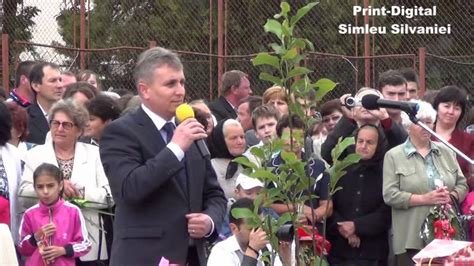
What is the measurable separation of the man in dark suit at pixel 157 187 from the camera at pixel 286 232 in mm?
1058

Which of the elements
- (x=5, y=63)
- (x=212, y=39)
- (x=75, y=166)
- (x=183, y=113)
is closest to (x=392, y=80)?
(x=75, y=166)

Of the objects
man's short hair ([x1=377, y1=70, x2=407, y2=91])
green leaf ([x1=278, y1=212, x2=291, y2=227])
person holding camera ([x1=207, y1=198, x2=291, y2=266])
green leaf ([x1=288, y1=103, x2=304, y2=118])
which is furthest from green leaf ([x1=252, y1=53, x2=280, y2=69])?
man's short hair ([x1=377, y1=70, x2=407, y2=91])

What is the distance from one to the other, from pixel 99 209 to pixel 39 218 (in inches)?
17.8

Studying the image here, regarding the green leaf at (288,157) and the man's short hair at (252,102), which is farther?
the man's short hair at (252,102)

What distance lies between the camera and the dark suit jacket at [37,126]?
9.58 m

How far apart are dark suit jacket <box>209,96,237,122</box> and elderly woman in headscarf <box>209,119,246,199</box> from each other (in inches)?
90.9

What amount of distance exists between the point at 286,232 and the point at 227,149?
4334 mm

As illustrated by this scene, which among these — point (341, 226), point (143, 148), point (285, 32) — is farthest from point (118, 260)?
point (341, 226)

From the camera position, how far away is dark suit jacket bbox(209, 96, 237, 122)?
458 inches

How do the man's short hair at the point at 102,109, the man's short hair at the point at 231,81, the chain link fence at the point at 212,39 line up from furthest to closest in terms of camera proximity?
the chain link fence at the point at 212,39 → the man's short hair at the point at 231,81 → the man's short hair at the point at 102,109

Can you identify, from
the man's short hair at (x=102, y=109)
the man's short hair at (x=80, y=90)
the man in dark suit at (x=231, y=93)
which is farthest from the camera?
the man in dark suit at (x=231, y=93)

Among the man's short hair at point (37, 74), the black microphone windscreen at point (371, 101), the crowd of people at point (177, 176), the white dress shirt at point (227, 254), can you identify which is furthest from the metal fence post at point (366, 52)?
the black microphone windscreen at point (371, 101)

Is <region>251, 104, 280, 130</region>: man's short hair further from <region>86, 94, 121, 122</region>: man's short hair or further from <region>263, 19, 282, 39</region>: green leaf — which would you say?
<region>263, 19, 282, 39</region>: green leaf

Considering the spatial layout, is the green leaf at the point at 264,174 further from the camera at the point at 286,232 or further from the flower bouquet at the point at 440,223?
the flower bouquet at the point at 440,223
